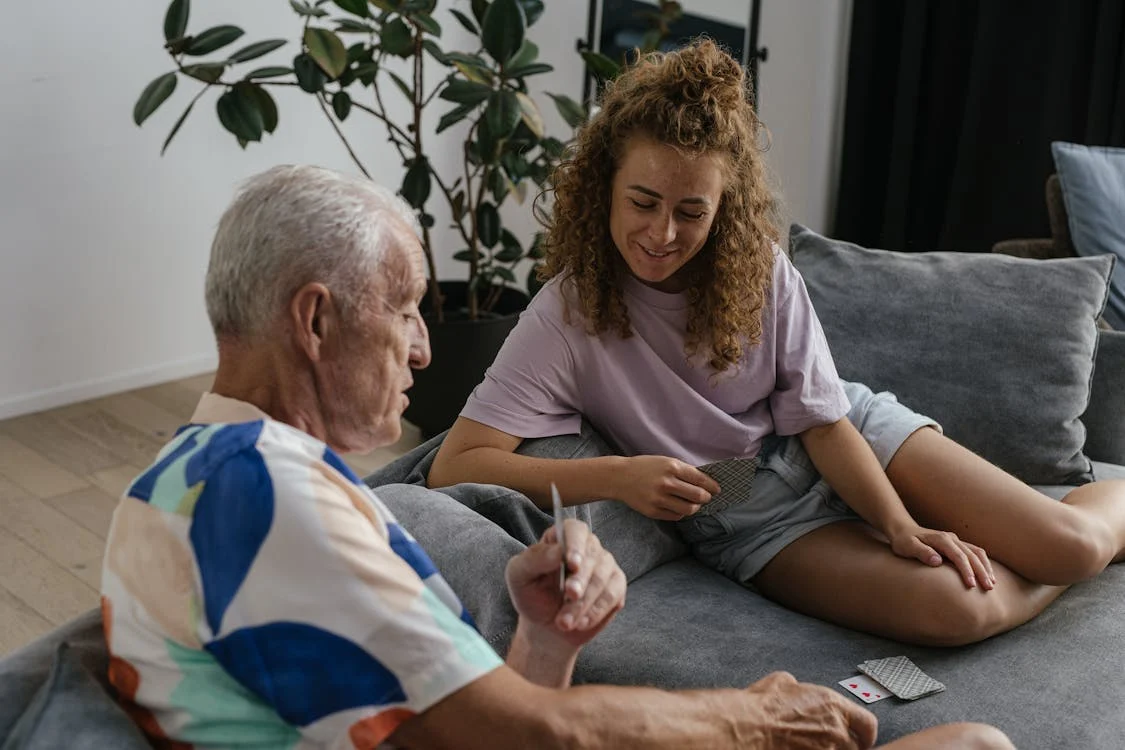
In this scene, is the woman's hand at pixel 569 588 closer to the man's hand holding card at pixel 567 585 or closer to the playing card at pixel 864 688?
the man's hand holding card at pixel 567 585

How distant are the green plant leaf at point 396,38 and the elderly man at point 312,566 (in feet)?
6.76

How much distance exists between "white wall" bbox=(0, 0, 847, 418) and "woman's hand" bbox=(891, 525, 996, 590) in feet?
8.82

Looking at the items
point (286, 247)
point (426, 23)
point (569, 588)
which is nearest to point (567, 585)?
point (569, 588)

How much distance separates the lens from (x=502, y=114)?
3.09m

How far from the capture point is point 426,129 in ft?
14.4

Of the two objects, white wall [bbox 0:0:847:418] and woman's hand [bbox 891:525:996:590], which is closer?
woman's hand [bbox 891:525:996:590]

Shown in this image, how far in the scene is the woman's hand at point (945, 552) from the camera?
182 centimetres

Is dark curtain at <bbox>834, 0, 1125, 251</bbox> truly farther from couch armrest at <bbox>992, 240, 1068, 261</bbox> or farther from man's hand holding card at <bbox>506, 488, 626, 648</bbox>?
man's hand holding card at <bbox>506, 488, 626, 648</bbox>

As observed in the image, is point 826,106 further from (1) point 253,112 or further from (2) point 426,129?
(1) point 253,112

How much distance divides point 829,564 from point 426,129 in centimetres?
292

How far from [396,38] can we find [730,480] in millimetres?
1730

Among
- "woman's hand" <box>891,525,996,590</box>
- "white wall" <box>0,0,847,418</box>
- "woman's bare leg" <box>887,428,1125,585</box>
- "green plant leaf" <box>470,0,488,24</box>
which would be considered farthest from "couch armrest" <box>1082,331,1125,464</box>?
"white wall" <box>0,0,847,418</box>

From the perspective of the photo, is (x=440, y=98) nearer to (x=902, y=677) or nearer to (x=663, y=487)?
(x=663, y=487)

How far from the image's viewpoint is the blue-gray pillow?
2.95 metres
